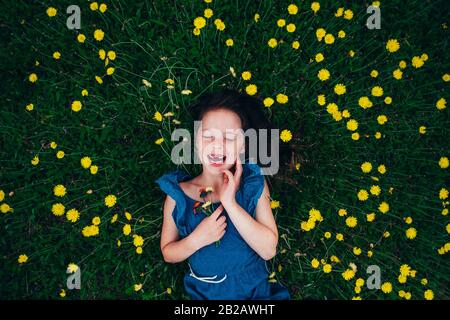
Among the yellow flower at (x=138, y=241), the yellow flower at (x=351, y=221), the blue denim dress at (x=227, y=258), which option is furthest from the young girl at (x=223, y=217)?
the yellow flower at (x=351, y=221)

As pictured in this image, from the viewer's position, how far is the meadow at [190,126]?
2447 millimetres

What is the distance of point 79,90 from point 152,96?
1.52 ft

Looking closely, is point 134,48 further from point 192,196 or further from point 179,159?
point 192,196

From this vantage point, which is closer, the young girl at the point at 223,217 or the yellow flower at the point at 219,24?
the young girl at the point at 223,217

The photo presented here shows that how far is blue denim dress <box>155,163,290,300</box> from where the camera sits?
2.15 meters

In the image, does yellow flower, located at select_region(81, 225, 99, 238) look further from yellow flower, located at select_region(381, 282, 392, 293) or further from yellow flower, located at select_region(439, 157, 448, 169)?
yellow flower, located at select_region(439, 157, 448, 169)

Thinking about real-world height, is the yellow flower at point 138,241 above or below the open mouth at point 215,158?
below

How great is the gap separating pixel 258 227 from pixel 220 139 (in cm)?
50

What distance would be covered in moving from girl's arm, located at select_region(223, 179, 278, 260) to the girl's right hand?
0.07m

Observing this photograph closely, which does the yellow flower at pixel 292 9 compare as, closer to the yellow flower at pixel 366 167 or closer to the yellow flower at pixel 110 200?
the yellow flower at pixel 366 167

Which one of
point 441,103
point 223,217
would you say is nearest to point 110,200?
point 223,217

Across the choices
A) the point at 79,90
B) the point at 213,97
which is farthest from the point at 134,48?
the point at 213,97

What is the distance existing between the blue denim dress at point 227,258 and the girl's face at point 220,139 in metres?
0.23

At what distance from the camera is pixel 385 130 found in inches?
98.0
